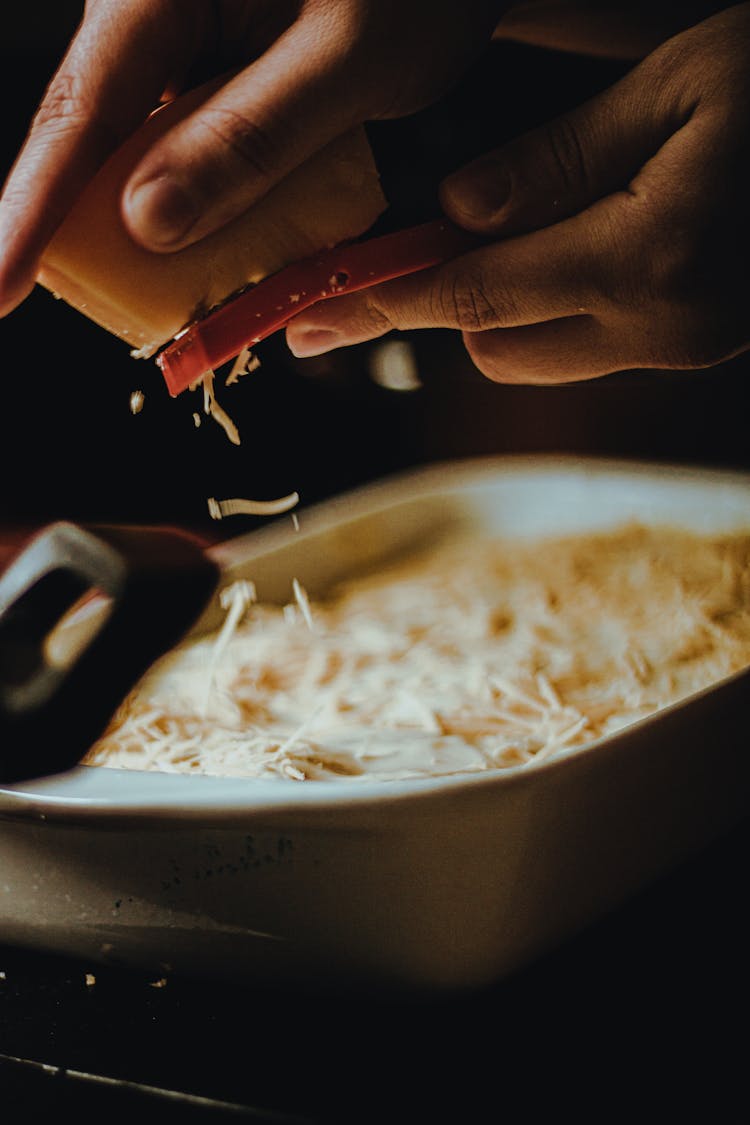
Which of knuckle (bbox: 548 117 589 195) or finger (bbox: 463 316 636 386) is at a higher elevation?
knuckle (bbox: 548 117 589 195)

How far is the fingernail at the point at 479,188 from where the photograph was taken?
0.66 meters

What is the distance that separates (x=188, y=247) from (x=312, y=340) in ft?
0.70

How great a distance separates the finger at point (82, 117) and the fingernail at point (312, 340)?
0.22m

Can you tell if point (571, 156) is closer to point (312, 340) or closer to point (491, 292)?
point (491, 292)

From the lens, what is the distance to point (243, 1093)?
0.51 metres

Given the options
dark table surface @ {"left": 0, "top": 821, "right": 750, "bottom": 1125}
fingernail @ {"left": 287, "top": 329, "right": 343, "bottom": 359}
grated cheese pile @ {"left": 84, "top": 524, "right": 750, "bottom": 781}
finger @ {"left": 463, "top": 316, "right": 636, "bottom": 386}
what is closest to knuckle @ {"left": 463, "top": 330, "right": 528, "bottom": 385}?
finger @ {"left": 463, "top": 316, "right": 636, "bottom": 386}

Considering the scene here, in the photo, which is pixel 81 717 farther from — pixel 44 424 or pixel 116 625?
pixel 44 424

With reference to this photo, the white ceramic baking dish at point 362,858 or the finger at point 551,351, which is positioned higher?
the finger at point 551,351

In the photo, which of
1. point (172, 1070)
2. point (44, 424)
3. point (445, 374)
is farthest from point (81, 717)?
point (445, 374)

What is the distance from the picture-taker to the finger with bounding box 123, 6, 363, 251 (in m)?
0.54

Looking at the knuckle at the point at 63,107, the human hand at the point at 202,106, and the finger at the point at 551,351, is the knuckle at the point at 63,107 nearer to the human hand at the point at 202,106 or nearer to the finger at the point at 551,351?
the human hand at the point at 202,106

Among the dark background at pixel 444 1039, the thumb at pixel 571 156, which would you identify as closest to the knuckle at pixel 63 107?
the thumb at pixel 571 156

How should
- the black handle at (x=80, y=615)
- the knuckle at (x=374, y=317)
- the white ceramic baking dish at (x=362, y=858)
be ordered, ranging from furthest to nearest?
1. the knuckle at (x=374, y=317)
2. the black handle at (x=80, y=615)
3. the white ceramic baking dish at (x=362, y=858)

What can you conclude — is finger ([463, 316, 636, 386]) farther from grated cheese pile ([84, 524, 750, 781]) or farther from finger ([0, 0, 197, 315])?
finger ([0, 0, 197, 315])
